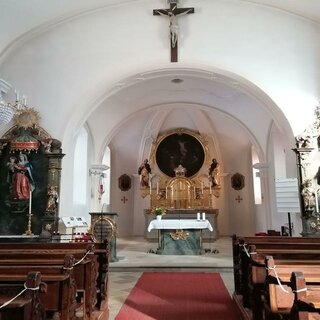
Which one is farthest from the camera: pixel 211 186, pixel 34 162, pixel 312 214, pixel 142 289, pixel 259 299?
pixel 211 186

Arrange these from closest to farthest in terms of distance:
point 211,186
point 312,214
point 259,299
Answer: point 259,299 → point 312,214 → point 211,186

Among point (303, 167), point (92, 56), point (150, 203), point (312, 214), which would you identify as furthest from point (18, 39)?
point (150, 203)

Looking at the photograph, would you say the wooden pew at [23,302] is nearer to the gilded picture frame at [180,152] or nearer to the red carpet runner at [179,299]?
the red carpet runner at [179,299]

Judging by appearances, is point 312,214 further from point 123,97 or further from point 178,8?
point 123,97

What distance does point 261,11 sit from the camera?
8016mm

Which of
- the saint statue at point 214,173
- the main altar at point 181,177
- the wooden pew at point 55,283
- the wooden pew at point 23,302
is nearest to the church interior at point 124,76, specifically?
the wooden pew at point 55,283

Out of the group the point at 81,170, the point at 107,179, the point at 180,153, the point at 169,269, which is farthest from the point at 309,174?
the point at 107,179

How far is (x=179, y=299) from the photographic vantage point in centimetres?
517

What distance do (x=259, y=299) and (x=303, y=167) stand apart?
4.77 metres

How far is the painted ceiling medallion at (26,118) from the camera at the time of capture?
7.79 m

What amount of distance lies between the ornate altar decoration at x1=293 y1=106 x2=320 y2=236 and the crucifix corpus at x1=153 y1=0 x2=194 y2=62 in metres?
3.41

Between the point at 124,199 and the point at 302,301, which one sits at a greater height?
the point at 124,199

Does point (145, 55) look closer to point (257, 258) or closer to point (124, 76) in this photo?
point (124, 76)

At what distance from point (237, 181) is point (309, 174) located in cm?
789
